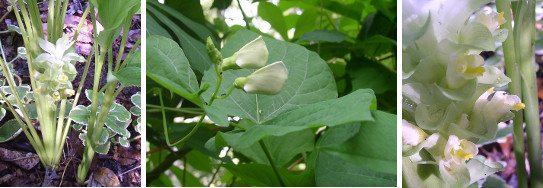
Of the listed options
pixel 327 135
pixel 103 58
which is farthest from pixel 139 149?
pixel 327 135

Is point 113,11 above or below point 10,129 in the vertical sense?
above

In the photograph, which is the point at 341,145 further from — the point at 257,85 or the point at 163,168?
the point at 163,168

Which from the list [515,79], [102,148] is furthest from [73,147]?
[515,79]

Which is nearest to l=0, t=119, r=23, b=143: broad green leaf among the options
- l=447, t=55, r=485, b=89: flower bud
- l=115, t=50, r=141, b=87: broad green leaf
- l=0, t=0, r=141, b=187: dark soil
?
l=0, t=0, r=141, b=187: dark soil

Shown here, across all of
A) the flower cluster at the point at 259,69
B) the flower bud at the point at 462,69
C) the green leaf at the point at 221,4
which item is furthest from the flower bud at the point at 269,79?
the green leaf at the point at 221,4

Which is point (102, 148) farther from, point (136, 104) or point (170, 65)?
point (170, 65)

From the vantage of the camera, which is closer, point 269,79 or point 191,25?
point 269,79

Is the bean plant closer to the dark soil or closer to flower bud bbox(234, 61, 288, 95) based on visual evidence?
flower bud bbox(234, 61, 288, 95)
